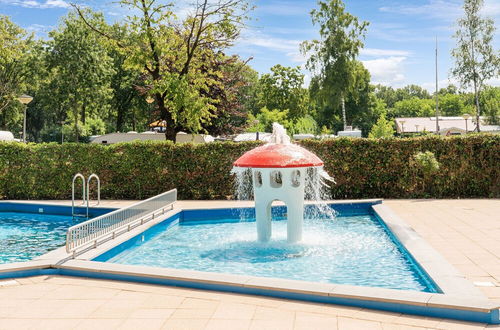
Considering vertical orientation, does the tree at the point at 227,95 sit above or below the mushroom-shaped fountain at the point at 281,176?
above

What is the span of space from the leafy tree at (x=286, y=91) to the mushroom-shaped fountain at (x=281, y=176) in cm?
4907

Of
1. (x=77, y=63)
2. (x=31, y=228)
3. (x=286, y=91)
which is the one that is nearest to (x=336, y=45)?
(x=286, y=91)

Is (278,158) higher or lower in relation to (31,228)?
higher

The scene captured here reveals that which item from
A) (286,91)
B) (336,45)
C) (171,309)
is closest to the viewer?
(171,309)

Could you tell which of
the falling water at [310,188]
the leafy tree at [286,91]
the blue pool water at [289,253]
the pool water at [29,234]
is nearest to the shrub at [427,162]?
the falling water at [310,188]

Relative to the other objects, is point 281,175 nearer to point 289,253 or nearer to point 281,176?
point 281,176

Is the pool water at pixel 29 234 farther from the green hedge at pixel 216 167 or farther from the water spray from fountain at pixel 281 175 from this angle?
the water spray from fountain at pixel 281 175

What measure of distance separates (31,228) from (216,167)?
24.2 feet

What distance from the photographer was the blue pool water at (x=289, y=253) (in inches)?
334

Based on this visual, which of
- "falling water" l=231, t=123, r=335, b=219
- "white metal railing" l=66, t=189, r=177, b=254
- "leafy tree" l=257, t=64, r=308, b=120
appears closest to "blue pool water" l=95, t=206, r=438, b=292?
"white metal railing" l=66, t=189, r=177, b=254

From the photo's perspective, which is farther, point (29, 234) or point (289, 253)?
point (29, 234)

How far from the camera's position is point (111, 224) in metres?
10.7

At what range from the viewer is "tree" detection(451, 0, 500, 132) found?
4066 cm

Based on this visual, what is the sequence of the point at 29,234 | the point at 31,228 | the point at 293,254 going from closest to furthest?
the point at 293,254 < the point at 29,234 < the point at 31,228
